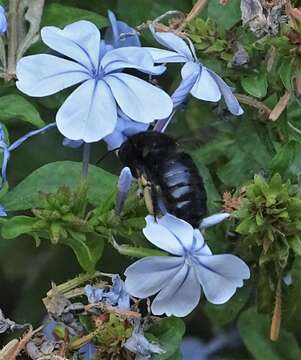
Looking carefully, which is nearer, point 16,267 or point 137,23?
point 137,23

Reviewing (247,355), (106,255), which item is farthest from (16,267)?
(247,355)

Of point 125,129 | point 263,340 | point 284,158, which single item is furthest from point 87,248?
point 263,340

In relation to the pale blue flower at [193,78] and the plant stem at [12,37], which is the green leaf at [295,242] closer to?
the pale blue flower at [193,78]

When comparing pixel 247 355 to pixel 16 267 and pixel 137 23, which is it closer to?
pixel 16 267

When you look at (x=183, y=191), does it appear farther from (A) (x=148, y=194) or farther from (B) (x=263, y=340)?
(B) (x=263, y=340)

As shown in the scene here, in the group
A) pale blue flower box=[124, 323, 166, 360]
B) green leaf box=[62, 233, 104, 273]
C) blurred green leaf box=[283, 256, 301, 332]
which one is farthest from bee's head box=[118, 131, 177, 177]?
blurred green leaf box=[283, 256, 301, 332]

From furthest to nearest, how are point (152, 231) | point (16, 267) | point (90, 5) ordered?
1. point (16, 267)
2. point (90, 5)
3. point (152, 231)

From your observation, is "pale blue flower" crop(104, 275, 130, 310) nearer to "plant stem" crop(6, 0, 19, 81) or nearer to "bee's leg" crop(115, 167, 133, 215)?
"bee's leg" crop(115, 167, 133, 215)
